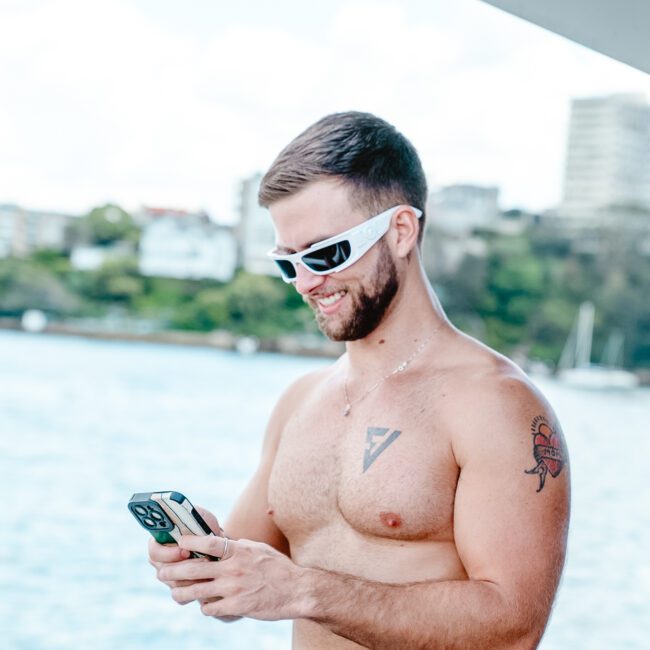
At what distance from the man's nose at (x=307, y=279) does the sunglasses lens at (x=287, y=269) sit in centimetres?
3

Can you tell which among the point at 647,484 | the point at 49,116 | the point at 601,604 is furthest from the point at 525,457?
the point at 49,116

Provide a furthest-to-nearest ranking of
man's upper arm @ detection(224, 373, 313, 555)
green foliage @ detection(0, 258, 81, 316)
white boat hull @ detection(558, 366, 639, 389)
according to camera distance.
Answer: green foliage @ detection(0, 258, 81, 316) → white boat hull @ detection(558, 366, 639, 389) → man's upper arm @ detection(224, 373, 313, 555)

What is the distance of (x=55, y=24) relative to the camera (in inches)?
1797

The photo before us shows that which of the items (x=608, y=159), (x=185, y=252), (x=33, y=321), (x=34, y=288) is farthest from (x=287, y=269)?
(x=608, y=159)

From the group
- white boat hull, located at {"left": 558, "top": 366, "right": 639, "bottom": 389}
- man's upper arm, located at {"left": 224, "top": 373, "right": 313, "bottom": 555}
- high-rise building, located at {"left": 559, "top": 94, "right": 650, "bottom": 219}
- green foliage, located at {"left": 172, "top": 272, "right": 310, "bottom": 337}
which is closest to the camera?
man's upper arm, located at {"left": 224, "top": 373, "right": 313, "bottom": 555}

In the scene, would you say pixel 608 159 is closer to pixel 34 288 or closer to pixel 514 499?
pixel 34 288

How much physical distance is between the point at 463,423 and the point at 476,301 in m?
28.6

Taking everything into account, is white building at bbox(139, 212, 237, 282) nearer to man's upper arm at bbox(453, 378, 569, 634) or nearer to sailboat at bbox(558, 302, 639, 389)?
sailboat at bbox(558, 302, 639, 389)

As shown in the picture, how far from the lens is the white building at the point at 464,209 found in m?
31.5

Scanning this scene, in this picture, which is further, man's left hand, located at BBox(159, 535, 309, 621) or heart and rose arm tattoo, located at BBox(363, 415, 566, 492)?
heart and rose arm tattoo, located at BBox(363, 415, 566, 492)

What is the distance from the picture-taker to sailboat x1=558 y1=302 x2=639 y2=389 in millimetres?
30250

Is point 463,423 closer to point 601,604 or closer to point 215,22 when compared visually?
point 601,604

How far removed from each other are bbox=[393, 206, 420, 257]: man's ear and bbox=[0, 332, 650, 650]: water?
5.74m

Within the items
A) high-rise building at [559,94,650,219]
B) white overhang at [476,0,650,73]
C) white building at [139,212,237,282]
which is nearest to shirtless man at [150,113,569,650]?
white overhang at [476,0,650,73]
